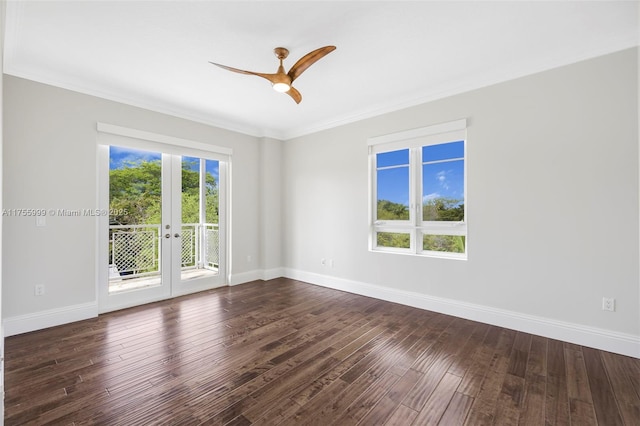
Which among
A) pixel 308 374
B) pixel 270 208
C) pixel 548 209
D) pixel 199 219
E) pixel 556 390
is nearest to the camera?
pixel 556 390

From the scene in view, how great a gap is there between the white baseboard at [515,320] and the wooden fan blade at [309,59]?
303 centimetres

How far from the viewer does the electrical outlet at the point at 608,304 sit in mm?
2623

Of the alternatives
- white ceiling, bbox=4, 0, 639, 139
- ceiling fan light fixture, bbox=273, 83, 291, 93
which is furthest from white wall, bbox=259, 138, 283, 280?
ceiling fan light fixture, bbox=273, 83, 291, 93

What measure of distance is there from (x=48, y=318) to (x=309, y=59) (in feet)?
12.6

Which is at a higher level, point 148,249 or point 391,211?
point 391,211

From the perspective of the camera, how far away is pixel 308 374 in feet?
7.49

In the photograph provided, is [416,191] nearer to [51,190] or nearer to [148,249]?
[148,249]

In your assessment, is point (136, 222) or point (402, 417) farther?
point (136, 222)

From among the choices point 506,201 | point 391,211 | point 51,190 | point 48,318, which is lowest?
point 48,318

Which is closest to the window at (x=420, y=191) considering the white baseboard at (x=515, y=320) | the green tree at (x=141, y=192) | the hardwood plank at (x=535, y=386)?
the white baseboard at (x=515, y=320)

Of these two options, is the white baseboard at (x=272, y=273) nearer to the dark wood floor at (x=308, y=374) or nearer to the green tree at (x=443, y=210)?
the dark wood floor at (x=308, y=374)

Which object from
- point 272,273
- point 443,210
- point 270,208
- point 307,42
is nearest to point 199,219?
point 270,208

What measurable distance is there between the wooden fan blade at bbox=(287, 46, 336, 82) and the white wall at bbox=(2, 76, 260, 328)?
253 centimetres

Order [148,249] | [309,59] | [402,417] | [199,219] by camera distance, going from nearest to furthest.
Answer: [402,417] → [309,59] → [148,249] → [199,219]
